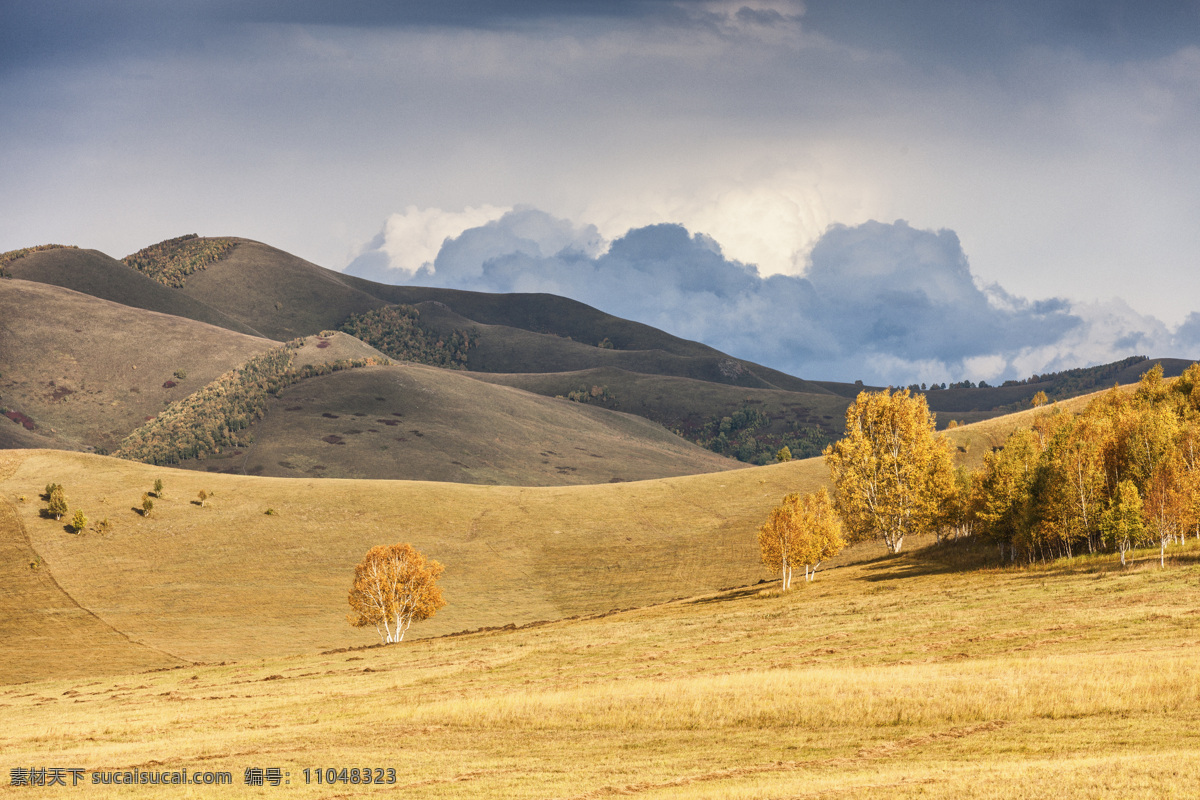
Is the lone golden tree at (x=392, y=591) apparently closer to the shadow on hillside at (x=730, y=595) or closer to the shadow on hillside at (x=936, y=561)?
the shadow on hillside at (x=730, y=595)

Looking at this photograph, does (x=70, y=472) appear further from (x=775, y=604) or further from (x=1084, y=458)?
(x=1084, y=458)

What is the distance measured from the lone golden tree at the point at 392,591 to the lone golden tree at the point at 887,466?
3934 cm

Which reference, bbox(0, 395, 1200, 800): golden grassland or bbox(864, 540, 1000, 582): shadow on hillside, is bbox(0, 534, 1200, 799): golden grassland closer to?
bbox(0, 395, 1200, 800): golden grassland

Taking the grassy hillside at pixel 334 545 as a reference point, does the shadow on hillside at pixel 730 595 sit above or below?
below

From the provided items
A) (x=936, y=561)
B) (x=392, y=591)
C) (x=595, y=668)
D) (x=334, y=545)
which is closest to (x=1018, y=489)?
(x=936, y=561)

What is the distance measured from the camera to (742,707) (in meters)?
29.7

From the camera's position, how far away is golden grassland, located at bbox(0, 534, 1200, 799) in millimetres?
21055

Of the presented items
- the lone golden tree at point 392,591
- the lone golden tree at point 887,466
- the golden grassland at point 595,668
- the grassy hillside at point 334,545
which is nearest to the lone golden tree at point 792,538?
the golden grassland at point 595,668

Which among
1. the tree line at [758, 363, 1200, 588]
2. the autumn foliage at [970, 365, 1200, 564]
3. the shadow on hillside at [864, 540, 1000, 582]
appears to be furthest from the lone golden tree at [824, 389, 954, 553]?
the autumn foliage at [970, 365, 1200, 564]

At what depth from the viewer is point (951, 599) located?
5009cm

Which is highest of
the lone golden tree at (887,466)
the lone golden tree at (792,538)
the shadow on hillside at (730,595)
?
the lone golden tree at (887,466)

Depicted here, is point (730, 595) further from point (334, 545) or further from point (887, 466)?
point (334, 545)

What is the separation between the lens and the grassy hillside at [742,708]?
21016 millimetres

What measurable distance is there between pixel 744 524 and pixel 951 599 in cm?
5710
